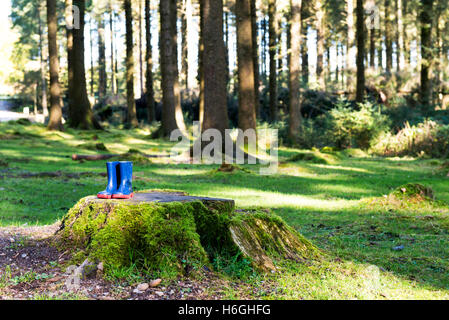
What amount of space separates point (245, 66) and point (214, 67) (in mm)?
2756

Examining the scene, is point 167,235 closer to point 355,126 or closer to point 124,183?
point 124,183

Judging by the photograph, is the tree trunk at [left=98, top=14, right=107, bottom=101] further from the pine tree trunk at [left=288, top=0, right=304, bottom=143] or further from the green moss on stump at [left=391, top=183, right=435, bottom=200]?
the green moss on stump at [left=391, top=183, right=435, bottom=200]

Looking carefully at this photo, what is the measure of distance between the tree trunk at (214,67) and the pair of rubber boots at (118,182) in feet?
37.3

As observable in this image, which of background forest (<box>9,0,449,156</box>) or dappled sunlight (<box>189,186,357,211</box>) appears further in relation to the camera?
background forest (<box>9,0,449,156</box>)

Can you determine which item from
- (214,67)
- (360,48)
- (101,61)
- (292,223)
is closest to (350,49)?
(360,48)

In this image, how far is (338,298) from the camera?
396 centimetres

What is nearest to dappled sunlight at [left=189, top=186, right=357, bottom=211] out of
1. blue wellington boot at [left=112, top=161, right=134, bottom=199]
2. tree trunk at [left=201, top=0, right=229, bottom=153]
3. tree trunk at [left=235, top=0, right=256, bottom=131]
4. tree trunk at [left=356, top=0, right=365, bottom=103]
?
blue wellington boot at [left=112, top=161, right=134, bottom=199]

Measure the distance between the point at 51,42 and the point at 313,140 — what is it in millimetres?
14605

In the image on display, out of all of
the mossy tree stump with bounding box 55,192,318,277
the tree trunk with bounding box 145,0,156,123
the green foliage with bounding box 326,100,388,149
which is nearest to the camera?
the mossy tree stump with bounding box 55,192,318,277

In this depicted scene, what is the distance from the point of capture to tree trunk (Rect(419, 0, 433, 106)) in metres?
24.0

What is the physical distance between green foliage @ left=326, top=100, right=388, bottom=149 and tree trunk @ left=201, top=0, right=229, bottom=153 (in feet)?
23.0

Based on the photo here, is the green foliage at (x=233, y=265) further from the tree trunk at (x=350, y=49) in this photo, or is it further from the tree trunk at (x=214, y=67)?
the tree trunk at (x=350, y=49)

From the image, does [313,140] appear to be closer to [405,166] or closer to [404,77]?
[405,166]
